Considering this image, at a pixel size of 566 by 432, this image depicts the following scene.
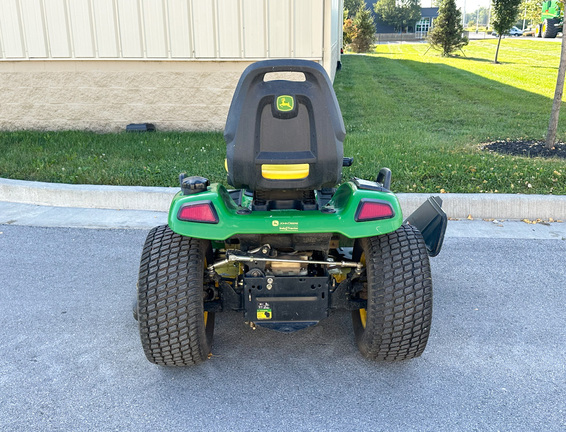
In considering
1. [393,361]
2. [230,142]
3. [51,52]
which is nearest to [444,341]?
[393,361]

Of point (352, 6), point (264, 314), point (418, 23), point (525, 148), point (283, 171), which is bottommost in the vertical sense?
point (525, 148)

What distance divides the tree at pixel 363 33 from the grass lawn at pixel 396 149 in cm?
2079

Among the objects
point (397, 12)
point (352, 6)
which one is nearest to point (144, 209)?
point (352, 6)

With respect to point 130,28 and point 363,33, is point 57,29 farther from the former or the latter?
point 363,33

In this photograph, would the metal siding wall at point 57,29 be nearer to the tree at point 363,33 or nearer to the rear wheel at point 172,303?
the rear wheel at point 172,303

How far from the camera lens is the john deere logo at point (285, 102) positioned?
8.84ft

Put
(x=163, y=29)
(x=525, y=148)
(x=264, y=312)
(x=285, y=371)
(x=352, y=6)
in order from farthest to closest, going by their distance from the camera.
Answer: (x=352, y=6)
(x=163, y=29)
(x=525, y=148)
(x=285, y=371)
(x=264, y=312)

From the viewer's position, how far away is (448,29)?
27141 millimetres

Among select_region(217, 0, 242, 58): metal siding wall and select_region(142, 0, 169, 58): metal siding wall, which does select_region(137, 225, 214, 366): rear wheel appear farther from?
select_region(142, 0, 169, 58): metal siding wall

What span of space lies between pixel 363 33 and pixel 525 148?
27.4m

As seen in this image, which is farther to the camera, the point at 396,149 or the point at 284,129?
the point at 396,149

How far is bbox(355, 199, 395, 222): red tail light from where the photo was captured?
288cm

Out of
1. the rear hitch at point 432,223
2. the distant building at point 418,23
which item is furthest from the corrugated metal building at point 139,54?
the distant building at point 418,23

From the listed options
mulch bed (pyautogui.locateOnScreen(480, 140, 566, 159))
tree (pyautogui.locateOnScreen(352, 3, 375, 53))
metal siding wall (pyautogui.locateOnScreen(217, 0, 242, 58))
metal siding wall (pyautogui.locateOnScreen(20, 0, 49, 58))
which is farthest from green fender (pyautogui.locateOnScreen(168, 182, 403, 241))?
tree (pyautogui.locateOnScreen(352, 3, 375, 53))
